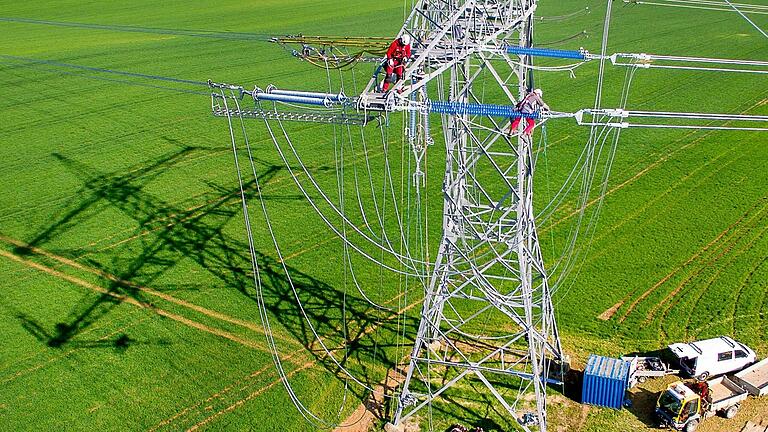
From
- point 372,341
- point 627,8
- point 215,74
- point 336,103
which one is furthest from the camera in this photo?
point 627,8

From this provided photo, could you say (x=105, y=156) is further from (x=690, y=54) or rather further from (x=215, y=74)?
(x=690, y=54)

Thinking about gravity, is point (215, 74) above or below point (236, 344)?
above

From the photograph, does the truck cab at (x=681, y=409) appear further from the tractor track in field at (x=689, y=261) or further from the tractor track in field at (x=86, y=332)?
the tractor track in field at (x=86, y=332)

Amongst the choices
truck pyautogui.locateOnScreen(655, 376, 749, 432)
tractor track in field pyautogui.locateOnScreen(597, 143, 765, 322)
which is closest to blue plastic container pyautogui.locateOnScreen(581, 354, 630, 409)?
truck pyautogui.locateOnScreen(655, 376, 749, 432)

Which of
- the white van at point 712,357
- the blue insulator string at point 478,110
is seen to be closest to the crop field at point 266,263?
the white van at point 712,357

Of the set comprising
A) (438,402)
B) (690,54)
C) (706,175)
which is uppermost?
(690,54)

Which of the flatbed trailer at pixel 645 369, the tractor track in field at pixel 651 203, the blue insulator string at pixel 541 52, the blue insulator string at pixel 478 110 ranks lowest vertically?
the flatbed trailer at pixel 645 369

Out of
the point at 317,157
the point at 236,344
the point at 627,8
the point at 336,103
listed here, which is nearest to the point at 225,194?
the point at 317,157

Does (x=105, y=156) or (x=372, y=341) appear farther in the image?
(x=105, y=156)
